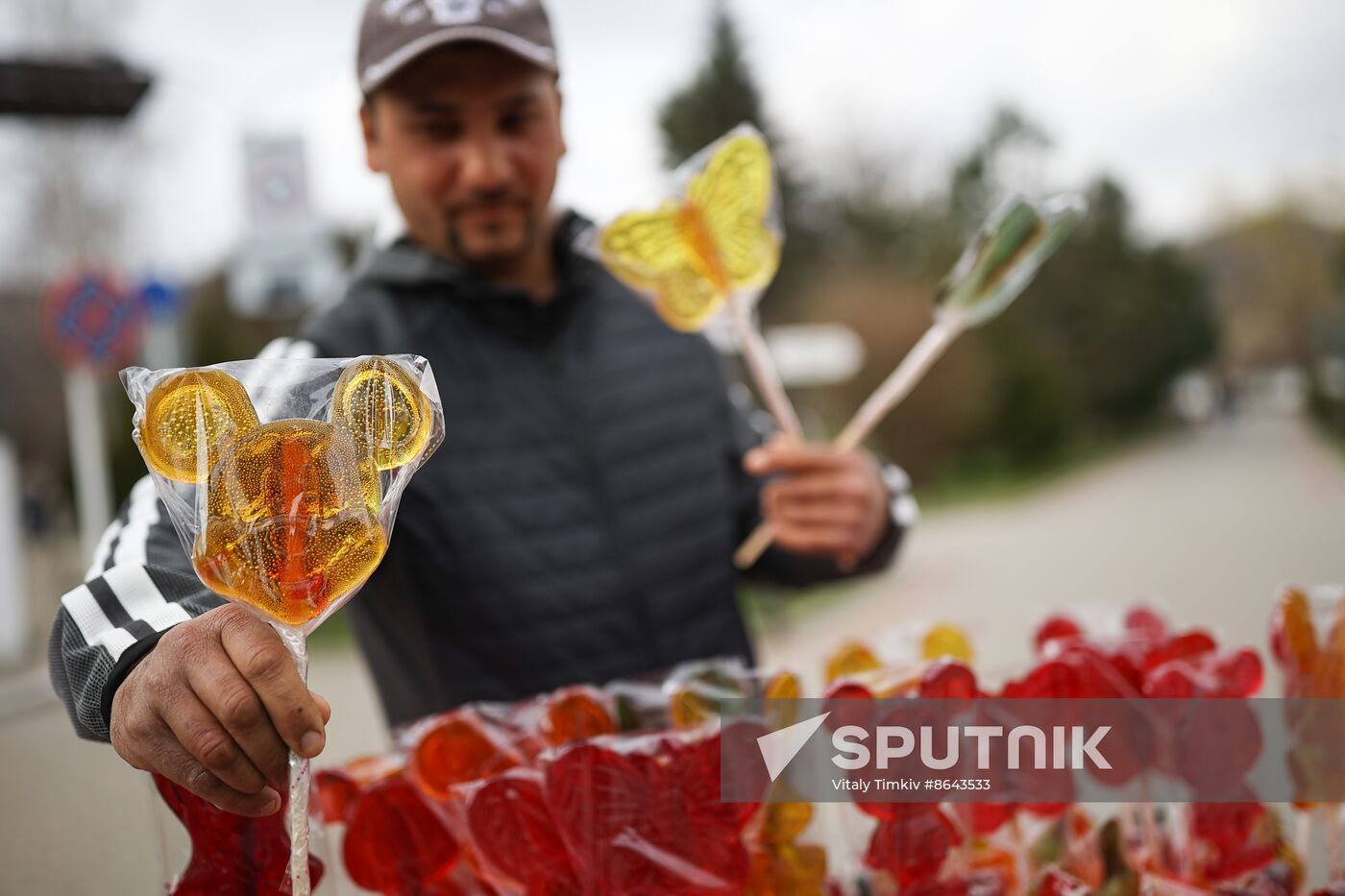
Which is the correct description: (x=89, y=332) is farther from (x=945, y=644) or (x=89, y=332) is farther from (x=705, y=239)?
(x=945, y=644)

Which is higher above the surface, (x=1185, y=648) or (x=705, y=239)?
(x=705, y=239)

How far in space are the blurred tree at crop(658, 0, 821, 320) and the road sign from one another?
1606 centimetres

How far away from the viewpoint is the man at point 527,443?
134cm

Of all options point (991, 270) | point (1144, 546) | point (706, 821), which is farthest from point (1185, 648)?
point (1144, 546)

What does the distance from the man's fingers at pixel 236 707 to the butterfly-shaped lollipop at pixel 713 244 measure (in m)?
0.69

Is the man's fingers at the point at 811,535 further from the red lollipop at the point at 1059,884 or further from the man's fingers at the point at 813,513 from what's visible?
the red lollipop at the point at 1059,884

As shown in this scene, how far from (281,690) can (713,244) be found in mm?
765

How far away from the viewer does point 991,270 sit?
122 cm

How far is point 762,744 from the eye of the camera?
93 cm

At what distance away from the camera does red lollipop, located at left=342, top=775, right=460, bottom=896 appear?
3.26 ft

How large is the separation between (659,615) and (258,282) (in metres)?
6.49

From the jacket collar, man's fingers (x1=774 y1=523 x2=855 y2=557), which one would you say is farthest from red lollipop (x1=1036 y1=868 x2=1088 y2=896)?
the jacket collar

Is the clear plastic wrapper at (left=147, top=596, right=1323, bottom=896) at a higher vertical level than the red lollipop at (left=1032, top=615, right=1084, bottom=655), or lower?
lower

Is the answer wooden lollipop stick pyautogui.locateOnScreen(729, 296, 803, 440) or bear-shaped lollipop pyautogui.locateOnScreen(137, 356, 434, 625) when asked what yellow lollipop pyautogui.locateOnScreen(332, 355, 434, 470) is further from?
wooden lollipop stick pyautogui.locateOnScreen(729, 296, 803, 440)
